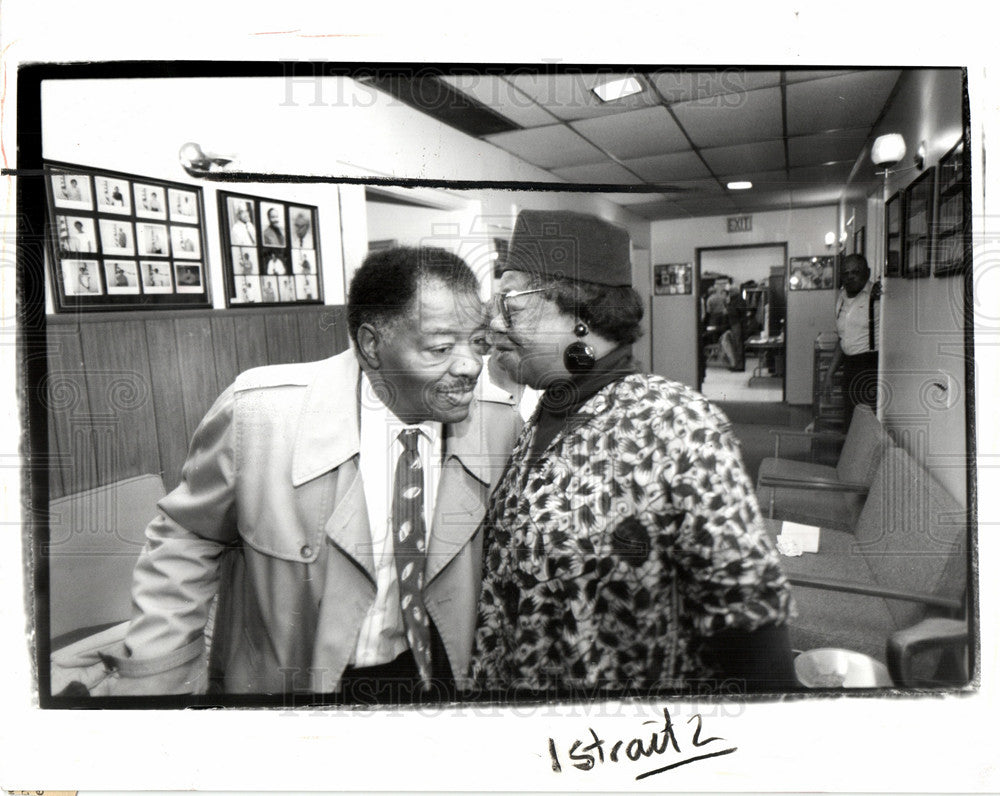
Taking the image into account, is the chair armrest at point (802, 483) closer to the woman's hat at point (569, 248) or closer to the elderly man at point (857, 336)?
the elderly man at point (857, 336)

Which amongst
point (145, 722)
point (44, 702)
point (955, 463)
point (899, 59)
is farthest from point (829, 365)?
point (44, 702)

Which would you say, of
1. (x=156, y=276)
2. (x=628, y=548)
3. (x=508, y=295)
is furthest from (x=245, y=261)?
(x=628, y=548)

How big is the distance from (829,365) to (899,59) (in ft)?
1.66

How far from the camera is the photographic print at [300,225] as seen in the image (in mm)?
1337

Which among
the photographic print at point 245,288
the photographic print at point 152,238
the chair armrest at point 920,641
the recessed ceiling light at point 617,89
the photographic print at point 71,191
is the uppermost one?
the recessed ceiling light at point 617,89

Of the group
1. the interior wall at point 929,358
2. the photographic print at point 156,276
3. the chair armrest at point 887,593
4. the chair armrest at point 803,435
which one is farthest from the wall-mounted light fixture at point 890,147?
the photographic print at point 156,276

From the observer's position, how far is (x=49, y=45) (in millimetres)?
1344

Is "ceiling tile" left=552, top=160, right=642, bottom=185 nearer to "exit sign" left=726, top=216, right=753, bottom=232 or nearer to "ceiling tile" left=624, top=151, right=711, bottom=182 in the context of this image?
"ceiling tile" left=624, top=151, right=711, bottom=182

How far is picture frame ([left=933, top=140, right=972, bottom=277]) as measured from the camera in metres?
1.34

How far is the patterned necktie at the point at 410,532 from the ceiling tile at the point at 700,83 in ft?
2.32

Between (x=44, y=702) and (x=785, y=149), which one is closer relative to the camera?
(x=785, y=149)

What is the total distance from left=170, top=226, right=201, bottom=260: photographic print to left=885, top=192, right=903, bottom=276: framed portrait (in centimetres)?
114

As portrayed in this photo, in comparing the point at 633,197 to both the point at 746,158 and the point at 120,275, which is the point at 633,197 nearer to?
the point at 746,158

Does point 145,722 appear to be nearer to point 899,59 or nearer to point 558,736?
point 558,736
